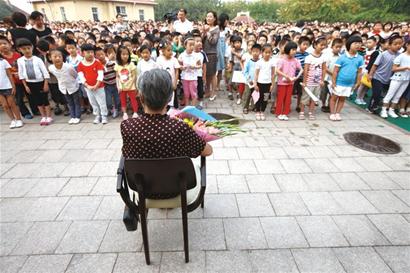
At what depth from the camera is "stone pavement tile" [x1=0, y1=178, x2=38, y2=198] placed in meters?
3.41

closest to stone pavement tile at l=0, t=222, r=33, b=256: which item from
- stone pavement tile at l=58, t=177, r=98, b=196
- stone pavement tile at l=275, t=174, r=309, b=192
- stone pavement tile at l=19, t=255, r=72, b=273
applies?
stone pavement tile at l=19, t=255, r=72, b=273

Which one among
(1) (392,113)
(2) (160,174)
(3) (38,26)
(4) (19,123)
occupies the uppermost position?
(3) (38,26)

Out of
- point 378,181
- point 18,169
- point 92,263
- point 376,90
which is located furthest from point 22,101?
point 376,90

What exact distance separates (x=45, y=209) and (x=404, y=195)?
15.3 feet

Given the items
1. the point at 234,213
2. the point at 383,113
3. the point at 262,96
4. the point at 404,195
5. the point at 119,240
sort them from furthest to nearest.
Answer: the point at 383,113
the point at 262,96
the point at 404,195
the point at 234,213
the point at 119,240

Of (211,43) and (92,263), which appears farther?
(211,43)

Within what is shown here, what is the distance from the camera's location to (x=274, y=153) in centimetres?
442

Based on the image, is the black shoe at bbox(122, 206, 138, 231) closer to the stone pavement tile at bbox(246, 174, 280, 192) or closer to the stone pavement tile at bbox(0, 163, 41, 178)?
the stone pavement tile at bbox(246, 174, 280, 192)

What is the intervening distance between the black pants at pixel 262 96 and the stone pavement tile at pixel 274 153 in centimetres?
177

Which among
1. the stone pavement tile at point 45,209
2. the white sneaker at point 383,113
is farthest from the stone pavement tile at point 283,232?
the white sneaker at point 383,113

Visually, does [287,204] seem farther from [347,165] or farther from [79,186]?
[79,186]

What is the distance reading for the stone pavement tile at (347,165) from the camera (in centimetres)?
392

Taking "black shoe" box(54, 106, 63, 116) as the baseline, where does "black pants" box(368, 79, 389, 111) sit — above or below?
above

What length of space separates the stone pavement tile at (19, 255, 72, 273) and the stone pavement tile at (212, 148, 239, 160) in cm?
260
